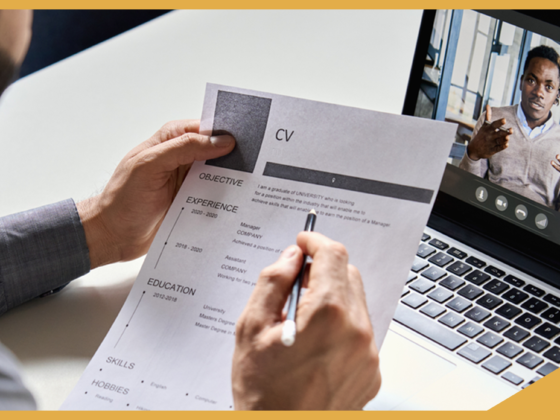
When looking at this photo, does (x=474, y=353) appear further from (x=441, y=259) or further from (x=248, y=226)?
(x=248, y=226)

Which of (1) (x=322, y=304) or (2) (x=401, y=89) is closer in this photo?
(1) (x=322, y=304)

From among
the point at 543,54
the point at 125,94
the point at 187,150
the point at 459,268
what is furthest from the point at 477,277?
the point at 125,94

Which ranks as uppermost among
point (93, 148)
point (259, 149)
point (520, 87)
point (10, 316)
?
point (520, 87)

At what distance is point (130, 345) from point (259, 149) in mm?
258

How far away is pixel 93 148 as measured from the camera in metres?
0.96

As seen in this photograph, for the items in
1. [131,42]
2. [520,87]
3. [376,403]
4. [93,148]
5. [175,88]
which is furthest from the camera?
[131,42]

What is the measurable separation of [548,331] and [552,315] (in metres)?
0.03

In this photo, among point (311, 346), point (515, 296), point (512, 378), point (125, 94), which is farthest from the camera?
point (125, 94)

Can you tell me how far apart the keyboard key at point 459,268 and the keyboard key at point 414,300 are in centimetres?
7

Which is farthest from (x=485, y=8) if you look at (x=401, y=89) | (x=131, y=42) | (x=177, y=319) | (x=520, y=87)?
(x=131, y=42)

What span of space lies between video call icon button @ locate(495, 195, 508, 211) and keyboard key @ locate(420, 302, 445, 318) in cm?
18

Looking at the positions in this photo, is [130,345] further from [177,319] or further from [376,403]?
[376,403]

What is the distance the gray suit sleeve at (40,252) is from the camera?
0.63 m

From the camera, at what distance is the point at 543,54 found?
64cm
